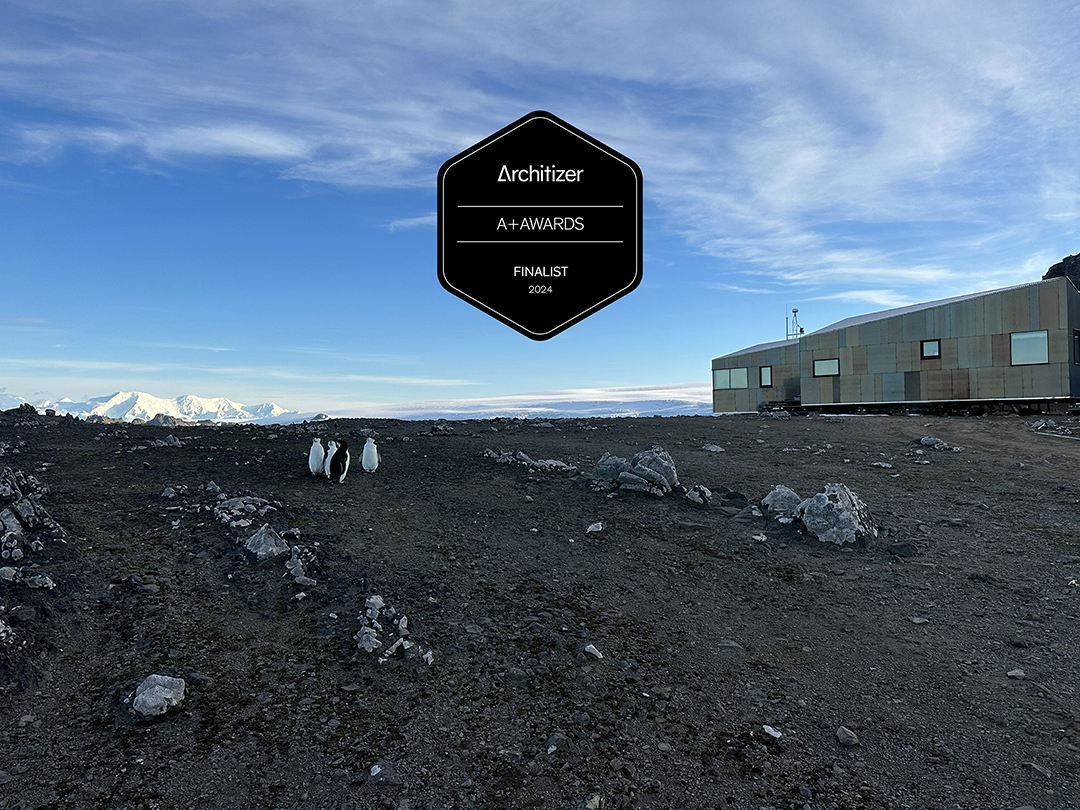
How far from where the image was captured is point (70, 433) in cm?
1504

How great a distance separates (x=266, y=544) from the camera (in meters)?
6.30

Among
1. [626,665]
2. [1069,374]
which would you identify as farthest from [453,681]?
[1069,374]

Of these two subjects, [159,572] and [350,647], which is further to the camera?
[159,572]

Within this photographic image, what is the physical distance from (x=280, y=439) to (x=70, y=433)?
17.8 ft

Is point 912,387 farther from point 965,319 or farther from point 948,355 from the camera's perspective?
point 965,319

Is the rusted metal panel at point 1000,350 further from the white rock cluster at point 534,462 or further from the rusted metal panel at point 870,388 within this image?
the white rock cluster at point 534,462

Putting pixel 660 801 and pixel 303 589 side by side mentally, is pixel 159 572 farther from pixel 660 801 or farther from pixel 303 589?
pixel 660 801

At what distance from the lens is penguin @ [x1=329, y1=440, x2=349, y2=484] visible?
9.77m

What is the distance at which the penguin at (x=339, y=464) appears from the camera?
9.77 metres

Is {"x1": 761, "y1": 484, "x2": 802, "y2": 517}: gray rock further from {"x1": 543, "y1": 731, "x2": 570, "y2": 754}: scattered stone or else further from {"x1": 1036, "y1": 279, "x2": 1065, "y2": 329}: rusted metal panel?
{"x1": 1036, "y1": 279, "x2": 1065, "y2": 329}: rusted metal panel

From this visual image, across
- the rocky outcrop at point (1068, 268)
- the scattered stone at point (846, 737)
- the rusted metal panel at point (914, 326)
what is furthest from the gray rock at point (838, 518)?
the rocky outcrop at point (1068, 268)

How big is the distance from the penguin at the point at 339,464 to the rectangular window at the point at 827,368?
28339 mm

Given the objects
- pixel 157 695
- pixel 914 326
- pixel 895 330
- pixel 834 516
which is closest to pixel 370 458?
pixel 157 695

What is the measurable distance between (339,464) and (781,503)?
6.73 metres
